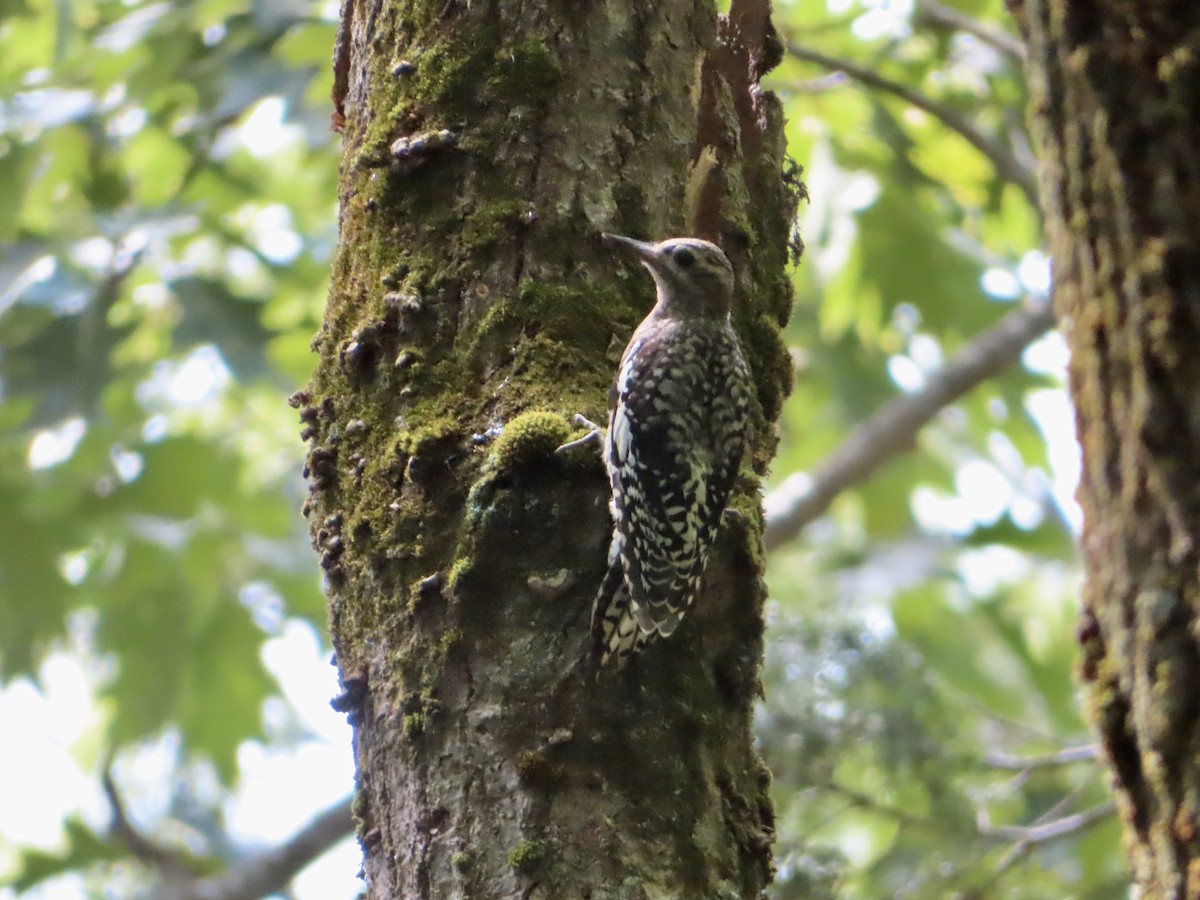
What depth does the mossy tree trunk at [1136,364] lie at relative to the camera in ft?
9.87

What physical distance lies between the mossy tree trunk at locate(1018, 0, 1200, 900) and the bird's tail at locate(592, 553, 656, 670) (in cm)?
133

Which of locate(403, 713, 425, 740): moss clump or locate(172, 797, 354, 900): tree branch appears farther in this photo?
locate(172, 797, 354, 900): tree branch

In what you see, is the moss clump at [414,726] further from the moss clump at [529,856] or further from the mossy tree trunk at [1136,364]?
the mossy tree trunk at [1136,364]

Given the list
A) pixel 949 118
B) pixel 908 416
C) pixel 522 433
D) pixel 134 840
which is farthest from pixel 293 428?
pixel 522 433

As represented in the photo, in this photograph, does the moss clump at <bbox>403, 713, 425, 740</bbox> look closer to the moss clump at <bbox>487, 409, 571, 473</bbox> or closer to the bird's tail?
the bird's tail

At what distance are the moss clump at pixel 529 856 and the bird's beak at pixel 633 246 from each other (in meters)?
1.38

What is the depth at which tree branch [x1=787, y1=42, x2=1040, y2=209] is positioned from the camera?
5.76 meters

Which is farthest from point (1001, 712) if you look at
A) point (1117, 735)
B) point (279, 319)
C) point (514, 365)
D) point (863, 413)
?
point (514, 365)

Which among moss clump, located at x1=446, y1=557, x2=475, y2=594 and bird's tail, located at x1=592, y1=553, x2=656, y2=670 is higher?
moss clump, located at x1=446, y1=557, x2=475, y2=594

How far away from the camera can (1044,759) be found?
524cm

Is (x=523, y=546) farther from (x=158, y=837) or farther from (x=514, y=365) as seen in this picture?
(x=158, y=837)

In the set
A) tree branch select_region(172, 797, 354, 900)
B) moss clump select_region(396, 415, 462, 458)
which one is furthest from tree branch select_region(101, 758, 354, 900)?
moss clump select_region(396, 415, 462, 458)

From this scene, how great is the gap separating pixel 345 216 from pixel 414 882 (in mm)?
1637

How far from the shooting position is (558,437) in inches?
104
